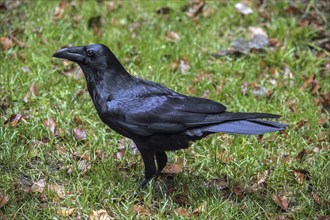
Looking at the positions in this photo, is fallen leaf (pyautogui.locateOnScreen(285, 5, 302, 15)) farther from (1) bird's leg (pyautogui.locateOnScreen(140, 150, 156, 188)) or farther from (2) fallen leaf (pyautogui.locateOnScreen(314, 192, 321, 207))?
(1) bird's leg (pyautogui.locateOnScreen(140, 150, 156, 188))

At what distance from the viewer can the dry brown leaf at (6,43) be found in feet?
20.6

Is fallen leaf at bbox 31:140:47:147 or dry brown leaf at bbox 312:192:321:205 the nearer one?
dry brown leaf at bbox 312:192:321:205

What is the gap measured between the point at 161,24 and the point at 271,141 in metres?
2.53

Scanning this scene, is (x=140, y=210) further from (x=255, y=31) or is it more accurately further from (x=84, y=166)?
(x=255, y=31)

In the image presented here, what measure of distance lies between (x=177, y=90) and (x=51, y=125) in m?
1.41

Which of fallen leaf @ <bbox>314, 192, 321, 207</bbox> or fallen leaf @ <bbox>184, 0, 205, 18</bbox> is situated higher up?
fallen leaf @ <bbox>184, 0, 205, 18</bbox>

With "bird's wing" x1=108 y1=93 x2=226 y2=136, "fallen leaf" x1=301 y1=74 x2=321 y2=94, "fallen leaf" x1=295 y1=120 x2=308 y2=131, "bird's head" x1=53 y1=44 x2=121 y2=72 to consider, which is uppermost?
"bird's head" x1=53 y1=44 x2=121 y2=72

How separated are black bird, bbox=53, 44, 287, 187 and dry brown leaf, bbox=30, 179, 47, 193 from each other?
0.69 m

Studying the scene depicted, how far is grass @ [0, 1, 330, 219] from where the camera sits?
4246mm

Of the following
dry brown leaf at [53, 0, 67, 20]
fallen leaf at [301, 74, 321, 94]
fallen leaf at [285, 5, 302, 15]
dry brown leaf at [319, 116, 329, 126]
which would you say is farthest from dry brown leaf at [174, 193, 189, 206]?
fallen leaf at [285, 5, 302, 15]

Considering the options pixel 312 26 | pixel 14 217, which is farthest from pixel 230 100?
pixel 14 217

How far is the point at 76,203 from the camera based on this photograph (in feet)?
13.6

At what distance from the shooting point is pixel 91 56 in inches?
168

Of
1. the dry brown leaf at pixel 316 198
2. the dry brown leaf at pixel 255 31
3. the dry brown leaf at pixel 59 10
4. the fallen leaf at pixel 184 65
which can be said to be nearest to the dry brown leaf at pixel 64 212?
the dry brown leaf at pixel 316 198
